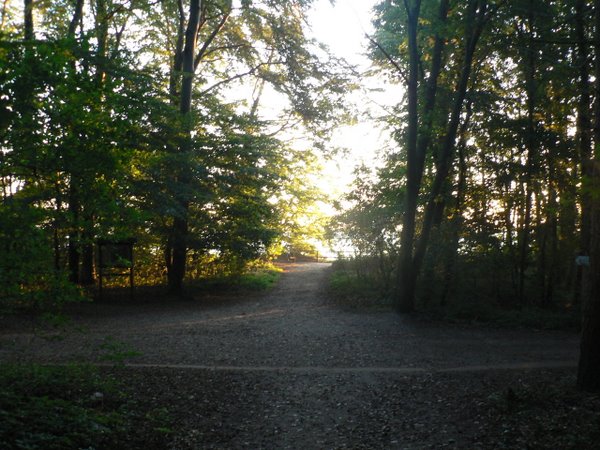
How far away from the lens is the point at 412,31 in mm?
13859

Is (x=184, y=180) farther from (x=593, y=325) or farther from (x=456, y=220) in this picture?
(x=593, y=325)

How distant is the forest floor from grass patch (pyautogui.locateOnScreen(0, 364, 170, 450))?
1.23 feet

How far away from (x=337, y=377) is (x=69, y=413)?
4.32 meters

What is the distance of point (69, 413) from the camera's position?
5.48 metres

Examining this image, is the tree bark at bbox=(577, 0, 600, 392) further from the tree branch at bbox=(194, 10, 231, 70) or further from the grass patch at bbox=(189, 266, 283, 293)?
the tree branch at bbox=(194, 10, 231, 70)

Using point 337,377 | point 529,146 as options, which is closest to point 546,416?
point 337,377

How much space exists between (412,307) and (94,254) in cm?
1214

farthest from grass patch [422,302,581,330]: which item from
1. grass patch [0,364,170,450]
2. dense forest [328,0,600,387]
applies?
grass patch [0,364,170,450]

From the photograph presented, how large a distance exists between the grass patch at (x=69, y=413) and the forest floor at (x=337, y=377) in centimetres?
37

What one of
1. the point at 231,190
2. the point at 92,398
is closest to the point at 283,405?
the point at 92,398

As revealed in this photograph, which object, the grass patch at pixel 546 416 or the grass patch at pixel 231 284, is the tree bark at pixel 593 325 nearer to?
the grass patch at pixel 546 416

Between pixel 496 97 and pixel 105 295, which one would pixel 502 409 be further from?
pixel 105 295

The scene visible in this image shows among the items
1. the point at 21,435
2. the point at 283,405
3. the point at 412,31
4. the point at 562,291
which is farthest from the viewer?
the point at 562,291

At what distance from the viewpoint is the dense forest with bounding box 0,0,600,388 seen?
514 inches
